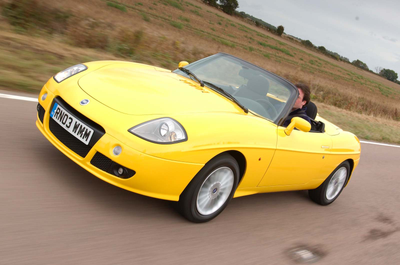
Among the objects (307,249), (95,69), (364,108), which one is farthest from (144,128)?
(364,108)

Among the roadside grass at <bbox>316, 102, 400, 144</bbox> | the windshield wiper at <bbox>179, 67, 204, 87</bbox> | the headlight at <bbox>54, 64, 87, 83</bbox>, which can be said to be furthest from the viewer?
the roadside grass at <bbox>316, 102, 400, 144</bbox>

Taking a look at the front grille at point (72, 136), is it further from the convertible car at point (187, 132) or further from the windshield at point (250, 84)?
the windshield at point (250, 84)

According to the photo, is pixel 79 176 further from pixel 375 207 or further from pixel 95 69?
pixel 375 207

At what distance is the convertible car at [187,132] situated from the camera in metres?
2.87

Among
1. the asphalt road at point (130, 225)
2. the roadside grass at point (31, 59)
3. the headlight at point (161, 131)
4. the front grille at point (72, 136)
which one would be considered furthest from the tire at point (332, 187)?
the roadside grass at point (31, 59)

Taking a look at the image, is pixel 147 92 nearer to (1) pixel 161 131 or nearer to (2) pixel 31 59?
(1) pixel 161 131

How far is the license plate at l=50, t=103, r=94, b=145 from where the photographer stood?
9.67ft

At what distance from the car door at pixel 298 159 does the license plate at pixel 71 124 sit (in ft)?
5.37

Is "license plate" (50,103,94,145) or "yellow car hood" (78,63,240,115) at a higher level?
"yellow car hood" (78,63,240,115)

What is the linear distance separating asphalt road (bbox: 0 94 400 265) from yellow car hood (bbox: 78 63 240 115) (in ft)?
2.43

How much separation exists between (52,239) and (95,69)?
186 centimetres

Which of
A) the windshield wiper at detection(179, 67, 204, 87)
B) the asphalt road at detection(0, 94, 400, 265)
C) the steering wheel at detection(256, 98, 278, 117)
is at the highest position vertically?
the steering wheel at detection(256, 98, 278, 117)

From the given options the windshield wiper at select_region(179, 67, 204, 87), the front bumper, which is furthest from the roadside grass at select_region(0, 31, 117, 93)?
the front bumper

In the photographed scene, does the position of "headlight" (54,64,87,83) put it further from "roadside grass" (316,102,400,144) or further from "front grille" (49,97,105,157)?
"roadside grass" (316,102,400,144)
